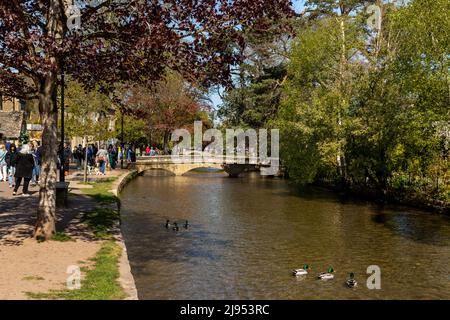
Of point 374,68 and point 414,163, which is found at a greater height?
point 374,68

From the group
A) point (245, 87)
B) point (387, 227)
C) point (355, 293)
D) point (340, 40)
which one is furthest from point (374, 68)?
point (245, 87)

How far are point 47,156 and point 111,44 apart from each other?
3.25 meters

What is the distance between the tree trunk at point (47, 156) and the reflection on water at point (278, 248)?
2.56 metres

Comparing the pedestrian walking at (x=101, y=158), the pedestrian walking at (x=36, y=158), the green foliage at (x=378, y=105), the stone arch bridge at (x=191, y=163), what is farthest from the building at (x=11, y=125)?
the green foliage at (x=378, y=105)

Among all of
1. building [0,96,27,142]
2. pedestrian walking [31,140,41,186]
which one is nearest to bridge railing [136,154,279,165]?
building [0,96,27,142]

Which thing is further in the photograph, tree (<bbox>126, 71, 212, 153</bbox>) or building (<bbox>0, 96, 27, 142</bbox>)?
tree (<bbox>126, 71, 212, 153</bbox>)

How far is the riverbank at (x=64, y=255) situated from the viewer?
8852mm

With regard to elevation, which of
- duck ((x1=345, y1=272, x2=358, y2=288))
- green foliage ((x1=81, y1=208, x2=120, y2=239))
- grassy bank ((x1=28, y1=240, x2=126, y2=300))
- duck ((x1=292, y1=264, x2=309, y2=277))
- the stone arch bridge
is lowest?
duck ((x1=345, y1=272, x2=358, y2=288))

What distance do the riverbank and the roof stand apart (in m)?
32.7

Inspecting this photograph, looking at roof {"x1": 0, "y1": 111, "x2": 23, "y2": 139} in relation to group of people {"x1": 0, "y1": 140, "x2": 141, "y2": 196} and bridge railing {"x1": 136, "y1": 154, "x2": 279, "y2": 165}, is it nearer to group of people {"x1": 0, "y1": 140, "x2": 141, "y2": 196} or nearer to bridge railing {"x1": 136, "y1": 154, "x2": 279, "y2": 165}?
bridge railing {"x1": 136, "y1": 154, "x2": 279, "y2": 165}

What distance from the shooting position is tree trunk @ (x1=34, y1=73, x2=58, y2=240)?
12.6m

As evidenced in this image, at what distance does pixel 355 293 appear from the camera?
1195 centimetres
